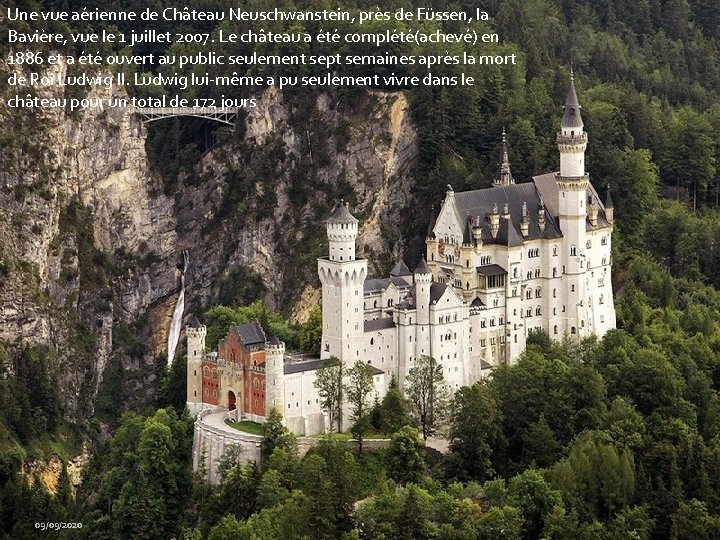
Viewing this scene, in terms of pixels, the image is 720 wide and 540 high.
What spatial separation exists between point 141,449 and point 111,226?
62549 millimetres

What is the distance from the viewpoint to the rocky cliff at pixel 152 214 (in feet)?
591

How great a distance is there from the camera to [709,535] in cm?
12538

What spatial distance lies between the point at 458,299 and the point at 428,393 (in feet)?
21.0

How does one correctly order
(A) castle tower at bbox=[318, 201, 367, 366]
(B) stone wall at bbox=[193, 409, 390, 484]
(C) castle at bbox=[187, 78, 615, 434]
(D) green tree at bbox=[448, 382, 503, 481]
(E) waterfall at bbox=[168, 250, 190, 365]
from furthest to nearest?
(E) waterfall at bbox=[168, 250, 190, 365], (A) castle tower at bbox=[318, 201, 367, 366], (C) castle at bbox=[187, 78, 615, 434], (D) green tree at bbox=[448, 382, 503, 481], (B) stone wall at bbox=[193, 409, 390, 484]

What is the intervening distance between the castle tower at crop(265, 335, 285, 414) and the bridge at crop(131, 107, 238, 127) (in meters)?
66.3

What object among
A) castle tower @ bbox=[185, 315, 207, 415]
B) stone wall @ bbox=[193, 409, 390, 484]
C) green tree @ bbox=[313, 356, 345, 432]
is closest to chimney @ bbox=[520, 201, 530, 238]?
green tree @ bbox=[313, 356, 345, 432]

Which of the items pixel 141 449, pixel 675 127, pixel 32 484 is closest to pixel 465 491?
pixel 141 449

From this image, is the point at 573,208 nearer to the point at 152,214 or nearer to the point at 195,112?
the point at 195,112

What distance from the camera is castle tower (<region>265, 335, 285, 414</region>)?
128m

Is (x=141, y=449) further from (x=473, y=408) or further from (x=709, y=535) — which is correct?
(x=709, y=535)

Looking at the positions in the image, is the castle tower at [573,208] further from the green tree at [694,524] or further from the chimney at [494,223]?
the green tree at [694,524]

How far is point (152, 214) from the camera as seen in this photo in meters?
196

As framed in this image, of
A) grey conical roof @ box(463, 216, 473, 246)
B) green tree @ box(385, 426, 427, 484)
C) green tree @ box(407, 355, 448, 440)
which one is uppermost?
grey conical roof @ box(463, 216, 473, 246)

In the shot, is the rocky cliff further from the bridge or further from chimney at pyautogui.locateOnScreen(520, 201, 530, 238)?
chimney at pyautogui.locateOnScreen(520, 201, 530, 238)
